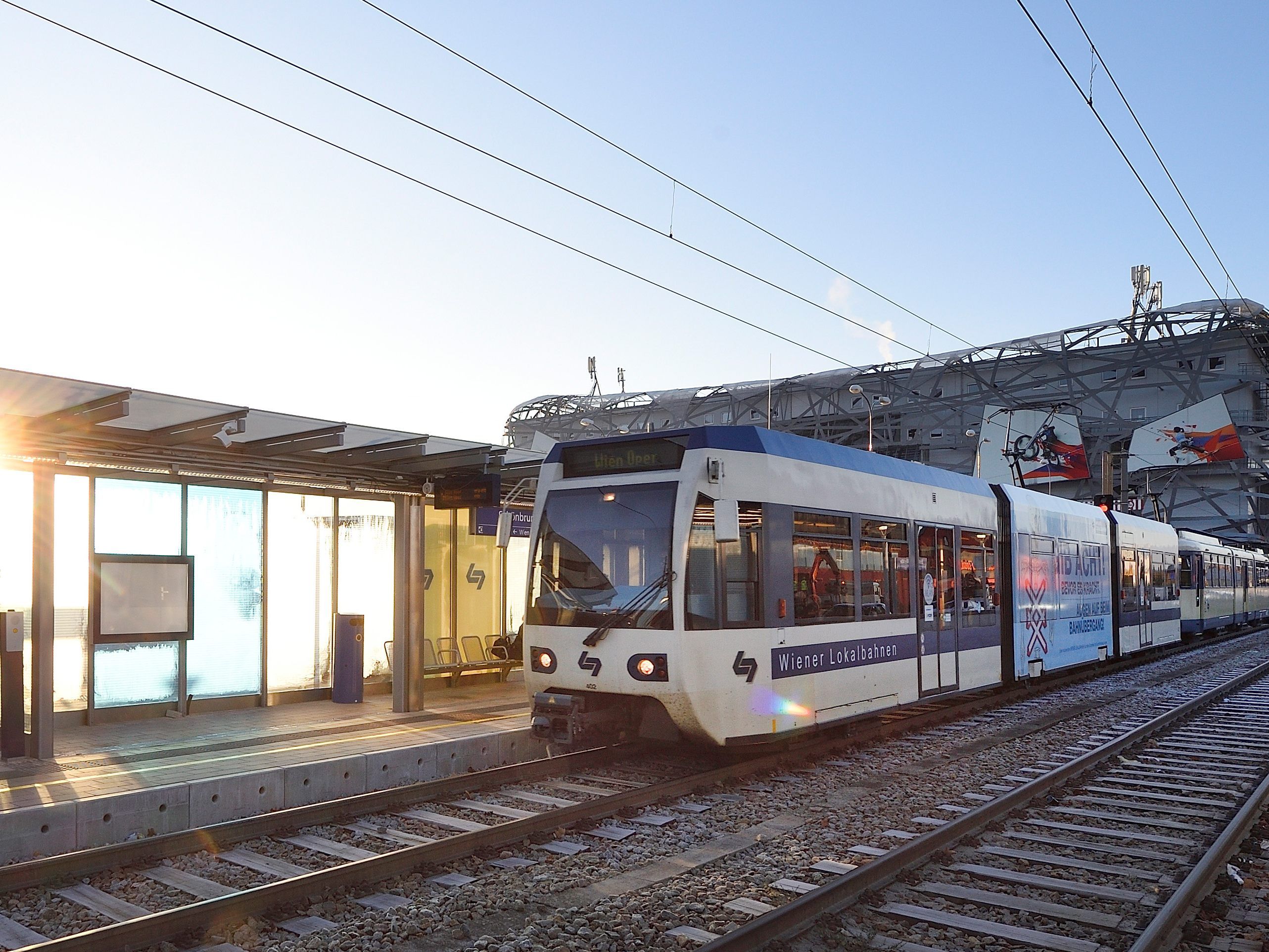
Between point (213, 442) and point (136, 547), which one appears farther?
point (136, 547)

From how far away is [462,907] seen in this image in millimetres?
6020

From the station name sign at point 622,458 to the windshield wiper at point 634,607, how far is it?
3.42ft

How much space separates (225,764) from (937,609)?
825 cm

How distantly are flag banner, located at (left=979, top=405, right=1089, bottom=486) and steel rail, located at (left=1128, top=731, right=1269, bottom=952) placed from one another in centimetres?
5713

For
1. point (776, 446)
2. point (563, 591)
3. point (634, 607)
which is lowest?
point (634, 607)

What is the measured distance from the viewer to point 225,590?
13.8 meters

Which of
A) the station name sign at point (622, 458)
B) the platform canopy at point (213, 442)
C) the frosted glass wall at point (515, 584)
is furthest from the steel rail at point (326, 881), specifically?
the frosted glass wall at point (515, 584)

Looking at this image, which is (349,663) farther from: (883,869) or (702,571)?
(883,869)

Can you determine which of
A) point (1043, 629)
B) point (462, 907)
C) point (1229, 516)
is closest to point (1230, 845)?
point (462, 907)

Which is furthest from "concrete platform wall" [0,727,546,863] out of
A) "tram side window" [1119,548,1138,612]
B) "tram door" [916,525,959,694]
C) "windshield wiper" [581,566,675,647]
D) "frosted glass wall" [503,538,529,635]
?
"tram side window" [1119,548,1138,612]

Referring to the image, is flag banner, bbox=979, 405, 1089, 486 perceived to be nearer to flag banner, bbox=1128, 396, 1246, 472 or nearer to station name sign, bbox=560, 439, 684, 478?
flag banner, bbox=1128, 396, 1246, 472

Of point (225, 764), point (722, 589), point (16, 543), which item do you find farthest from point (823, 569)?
point (16, 543)

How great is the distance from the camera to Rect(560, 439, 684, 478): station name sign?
9820 mm

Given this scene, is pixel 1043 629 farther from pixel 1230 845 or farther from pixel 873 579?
pixel 1230 845
